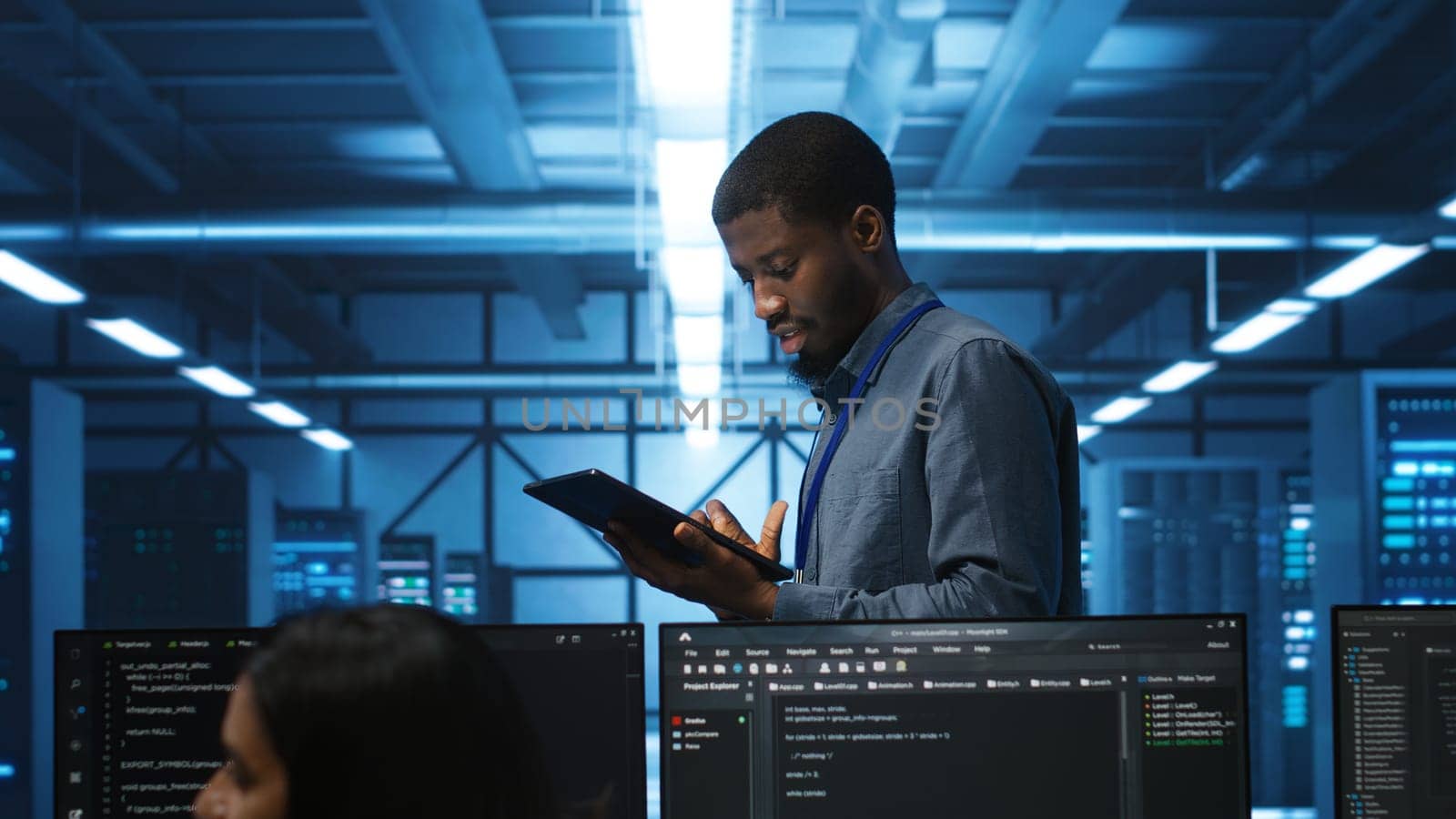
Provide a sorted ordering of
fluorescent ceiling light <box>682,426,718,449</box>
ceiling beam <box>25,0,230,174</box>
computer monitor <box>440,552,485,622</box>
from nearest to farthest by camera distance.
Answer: ceiling beam <box>25,0,230,174</box> → computer monitor <box>440,552,485,622</box> → fluorescent ceiling light <box>682,426,718,449</box>

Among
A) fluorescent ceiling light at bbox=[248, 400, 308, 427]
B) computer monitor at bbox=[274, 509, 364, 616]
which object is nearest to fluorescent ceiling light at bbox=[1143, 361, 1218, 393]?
computer monitor at bbox=[274, 509, 364, 616]

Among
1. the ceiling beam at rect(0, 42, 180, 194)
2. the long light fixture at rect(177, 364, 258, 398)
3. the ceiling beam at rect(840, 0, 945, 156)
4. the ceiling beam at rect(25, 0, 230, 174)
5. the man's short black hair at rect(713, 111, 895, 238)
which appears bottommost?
the man's short black hair at rect(713, 111, 895, 238)

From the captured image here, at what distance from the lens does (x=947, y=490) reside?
125cm

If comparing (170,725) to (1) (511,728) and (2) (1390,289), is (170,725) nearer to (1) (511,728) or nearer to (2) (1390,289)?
(1) (511,728)

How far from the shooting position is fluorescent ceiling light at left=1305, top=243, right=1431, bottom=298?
560cm

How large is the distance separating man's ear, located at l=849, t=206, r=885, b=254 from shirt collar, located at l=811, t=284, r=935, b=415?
71 mm

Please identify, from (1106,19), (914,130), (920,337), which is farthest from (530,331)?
(920,337)

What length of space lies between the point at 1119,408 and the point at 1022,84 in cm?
439

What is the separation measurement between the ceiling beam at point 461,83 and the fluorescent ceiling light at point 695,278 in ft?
3.93

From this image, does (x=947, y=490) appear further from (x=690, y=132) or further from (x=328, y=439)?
(x=328, y=439)

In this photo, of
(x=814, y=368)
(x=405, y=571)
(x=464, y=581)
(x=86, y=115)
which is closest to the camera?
(x=814, y=368)

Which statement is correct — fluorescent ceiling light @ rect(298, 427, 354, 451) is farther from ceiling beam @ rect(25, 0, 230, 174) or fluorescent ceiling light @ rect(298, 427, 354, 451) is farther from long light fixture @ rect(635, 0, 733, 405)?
long light fixture @ rect(635, 0, 733, 405)

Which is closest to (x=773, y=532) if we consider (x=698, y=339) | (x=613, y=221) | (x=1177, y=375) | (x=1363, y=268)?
(x=698, y=339)

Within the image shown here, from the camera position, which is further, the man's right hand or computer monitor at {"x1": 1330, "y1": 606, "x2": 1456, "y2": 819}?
the man's right hand
